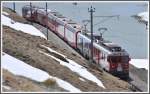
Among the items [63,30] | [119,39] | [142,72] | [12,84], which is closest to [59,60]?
[142,72]

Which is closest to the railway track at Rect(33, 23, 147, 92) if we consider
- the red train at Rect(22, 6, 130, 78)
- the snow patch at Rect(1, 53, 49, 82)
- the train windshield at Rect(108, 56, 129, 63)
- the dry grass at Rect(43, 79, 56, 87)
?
the red train at Rect(22, 6, 130, 78)

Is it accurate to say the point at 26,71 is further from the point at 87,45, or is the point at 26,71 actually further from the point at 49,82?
the point at 87,45

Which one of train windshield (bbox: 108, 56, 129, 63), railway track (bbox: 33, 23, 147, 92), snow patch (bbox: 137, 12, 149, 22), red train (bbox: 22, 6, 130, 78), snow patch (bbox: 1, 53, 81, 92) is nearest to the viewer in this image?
snow patch (bbox: 1, 53, 81, 92)

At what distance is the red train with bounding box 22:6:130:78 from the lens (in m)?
34.1

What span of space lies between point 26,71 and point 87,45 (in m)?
17.6

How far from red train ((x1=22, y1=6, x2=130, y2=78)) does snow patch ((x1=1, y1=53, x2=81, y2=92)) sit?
34.5 ft

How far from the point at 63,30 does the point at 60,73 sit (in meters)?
27.0

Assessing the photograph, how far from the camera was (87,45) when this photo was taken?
133 feet

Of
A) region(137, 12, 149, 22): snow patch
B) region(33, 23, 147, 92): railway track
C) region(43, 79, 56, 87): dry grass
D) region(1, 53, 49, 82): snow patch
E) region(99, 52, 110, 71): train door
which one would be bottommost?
Result: region(137, 12, 149, 22): snow patch

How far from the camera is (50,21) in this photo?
59.9 metres

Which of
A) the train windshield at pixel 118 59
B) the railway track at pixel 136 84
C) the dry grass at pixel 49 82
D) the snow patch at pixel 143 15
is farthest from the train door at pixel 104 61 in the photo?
the snow patch at pixel 143 15

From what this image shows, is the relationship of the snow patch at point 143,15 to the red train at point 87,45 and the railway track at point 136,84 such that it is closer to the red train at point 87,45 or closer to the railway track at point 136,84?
the red train at point 87,45

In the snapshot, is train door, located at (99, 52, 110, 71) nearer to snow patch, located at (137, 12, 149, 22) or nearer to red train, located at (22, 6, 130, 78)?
red train, located at (22, 6, 130, 78)

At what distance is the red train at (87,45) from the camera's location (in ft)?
112
